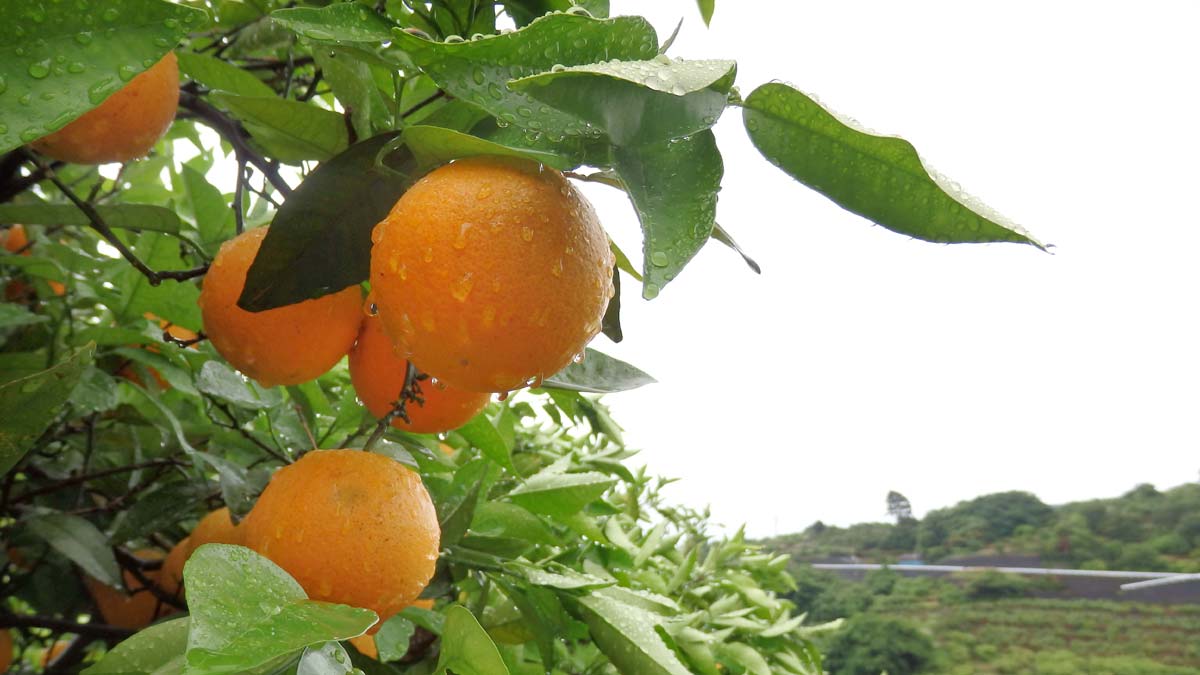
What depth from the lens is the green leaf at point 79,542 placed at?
874 millimetres

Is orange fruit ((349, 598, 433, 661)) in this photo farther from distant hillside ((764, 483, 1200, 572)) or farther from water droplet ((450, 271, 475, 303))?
distant hillside ((764, 483, 1200, 572))

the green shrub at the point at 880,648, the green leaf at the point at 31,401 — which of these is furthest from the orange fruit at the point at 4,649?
the green shrub at the point at 880,648

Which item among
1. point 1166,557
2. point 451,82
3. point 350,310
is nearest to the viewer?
point 451,82

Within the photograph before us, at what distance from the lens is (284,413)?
930 millimetres

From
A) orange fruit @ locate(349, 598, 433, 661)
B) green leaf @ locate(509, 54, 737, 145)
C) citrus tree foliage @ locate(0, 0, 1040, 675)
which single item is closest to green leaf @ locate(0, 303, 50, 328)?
citrus tree foliage @ locate(0, 0, 1040, 675)

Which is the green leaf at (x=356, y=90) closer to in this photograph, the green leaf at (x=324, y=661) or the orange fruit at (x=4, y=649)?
the green leaf at (x=324, y=661)

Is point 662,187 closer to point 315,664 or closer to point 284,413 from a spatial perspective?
point 315,664

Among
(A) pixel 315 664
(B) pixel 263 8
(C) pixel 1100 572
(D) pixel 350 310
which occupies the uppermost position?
(B) pixel 263 8

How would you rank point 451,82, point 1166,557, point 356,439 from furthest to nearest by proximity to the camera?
point 1166,557, point 356,439, point 451,82

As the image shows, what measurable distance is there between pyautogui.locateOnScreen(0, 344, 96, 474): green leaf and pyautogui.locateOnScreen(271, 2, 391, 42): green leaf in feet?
0.91

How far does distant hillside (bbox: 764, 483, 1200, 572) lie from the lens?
1.88m

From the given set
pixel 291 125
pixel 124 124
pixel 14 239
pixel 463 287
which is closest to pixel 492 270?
pixel 463 287

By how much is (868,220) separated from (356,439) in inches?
25.1

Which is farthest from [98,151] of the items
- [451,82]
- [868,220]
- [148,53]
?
[868,220]
